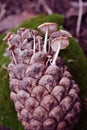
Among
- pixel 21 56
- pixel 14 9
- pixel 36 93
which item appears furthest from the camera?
pixel 14 9

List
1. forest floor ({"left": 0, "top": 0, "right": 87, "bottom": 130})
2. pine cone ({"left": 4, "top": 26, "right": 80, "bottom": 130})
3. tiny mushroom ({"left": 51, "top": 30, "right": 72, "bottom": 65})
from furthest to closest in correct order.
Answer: forest floor ({"left": 0, "top": 0, "right": 87, "bottom": 130}) < tiny mushroom ({"left": 51, "top": 30, "right": 72, "bottom": 65}) < pine cone ({"left": 4, "top": 26, "right": 80, "bottom": 130})

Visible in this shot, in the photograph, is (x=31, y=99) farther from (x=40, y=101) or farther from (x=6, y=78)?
(x=6, y=78)

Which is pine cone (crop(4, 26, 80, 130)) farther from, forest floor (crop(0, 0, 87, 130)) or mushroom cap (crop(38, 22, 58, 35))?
forest floor (crop(0, 0, 87, 130))

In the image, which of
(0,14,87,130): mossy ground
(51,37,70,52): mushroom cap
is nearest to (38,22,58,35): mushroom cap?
(51,37,70,52): mushroom cap

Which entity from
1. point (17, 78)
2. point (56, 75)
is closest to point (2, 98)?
point (17, 78)

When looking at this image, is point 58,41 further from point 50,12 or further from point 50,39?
point 50,12

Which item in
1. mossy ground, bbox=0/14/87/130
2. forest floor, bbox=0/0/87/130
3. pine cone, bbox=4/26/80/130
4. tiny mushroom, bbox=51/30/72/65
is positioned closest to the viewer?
pine cone, bbox=4/26/80/130
